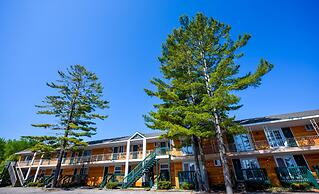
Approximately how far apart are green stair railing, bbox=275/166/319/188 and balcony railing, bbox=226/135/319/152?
1.99 m

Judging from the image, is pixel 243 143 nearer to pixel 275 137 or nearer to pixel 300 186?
pixel 275 137

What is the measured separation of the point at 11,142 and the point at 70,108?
39.0 meters

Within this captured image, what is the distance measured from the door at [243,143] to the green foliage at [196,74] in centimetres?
490

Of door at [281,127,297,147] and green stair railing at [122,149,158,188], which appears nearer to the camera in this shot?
door at [281,127,297,147]

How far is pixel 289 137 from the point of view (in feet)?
50.8

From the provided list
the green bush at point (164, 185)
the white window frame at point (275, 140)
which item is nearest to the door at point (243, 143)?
the white window frame at point (275, 140)

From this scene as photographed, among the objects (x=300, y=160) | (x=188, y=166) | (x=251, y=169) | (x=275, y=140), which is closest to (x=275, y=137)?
(x=275, y=140)

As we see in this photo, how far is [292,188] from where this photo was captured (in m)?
12.2

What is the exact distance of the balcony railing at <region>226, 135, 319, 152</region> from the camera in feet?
46.1

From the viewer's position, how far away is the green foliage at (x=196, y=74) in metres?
11.5

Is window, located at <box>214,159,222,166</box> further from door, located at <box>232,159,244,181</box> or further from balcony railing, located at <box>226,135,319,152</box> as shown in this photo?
balcony railing, located at <box>226,135,319,152</box>

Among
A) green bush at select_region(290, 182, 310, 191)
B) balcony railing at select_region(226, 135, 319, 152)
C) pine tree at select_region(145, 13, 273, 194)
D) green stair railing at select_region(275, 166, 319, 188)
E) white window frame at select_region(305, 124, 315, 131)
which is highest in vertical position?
pine tree at select_region(145, 13, 273, 194)

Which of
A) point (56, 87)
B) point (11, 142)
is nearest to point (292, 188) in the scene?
point (56, 87)

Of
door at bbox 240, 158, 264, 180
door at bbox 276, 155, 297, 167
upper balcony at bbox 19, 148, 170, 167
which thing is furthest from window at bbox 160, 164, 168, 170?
door at bbox 276, 155, 297, 167
